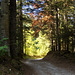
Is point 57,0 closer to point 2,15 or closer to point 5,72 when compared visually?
point 2,15

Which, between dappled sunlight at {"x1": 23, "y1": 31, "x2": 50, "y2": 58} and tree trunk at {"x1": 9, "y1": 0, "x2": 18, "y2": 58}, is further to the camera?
dappled sunlight at {"x1": 23, "y1": 31, "x2": 50, "y2": 58}

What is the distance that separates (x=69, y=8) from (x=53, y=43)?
8.07 metres

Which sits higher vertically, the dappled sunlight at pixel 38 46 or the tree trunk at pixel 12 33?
the tree trunk at pixel 12 33

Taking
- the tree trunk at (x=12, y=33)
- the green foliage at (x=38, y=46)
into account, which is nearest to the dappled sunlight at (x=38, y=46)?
the green foliage at (x=38, y=46)

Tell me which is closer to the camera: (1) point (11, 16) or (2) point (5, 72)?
(2) point (5, 72)

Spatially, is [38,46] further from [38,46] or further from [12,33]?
[12,33]

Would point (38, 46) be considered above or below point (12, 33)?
below

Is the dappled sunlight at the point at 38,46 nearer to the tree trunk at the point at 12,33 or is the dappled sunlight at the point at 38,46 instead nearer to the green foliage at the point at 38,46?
the green foliage at the point at 38,46

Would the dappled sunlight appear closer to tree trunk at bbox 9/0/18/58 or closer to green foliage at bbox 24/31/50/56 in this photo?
green foliage at bbox 24/31/50/56

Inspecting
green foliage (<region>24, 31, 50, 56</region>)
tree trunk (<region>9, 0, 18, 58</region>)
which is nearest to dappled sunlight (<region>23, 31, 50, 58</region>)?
green foliage (<region>24, 31, 50, 56</region>)

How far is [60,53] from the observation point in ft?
39.7

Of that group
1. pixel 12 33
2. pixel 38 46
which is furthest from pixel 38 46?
pixel 12 33

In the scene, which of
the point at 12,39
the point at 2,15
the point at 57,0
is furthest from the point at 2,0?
the point at 57,0

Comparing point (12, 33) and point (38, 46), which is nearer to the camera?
point (12, 33)
